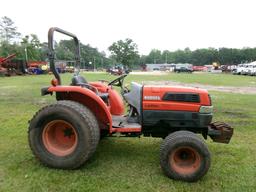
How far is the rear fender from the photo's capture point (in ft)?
12.8

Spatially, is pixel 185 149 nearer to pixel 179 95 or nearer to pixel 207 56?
pixel 179 95

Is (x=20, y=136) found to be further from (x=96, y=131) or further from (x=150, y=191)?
(x=150, y=191)

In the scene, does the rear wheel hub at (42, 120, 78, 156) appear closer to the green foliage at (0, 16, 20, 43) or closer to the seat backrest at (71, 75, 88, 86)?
the seat backrest at (71, 75, 88, 86)

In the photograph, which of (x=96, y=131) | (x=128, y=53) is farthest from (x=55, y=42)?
(x=128, y=53)

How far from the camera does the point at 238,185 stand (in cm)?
354

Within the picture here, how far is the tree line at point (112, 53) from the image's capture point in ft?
17.7

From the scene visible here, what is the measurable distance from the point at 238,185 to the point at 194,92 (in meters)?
1.31

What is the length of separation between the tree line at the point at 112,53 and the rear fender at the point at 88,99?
18.2 inches

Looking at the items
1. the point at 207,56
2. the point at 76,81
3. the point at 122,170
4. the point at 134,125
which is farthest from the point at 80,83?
the point at 207,56

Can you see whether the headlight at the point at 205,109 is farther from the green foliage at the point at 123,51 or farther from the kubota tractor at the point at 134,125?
the green foliage at the point at 123,51

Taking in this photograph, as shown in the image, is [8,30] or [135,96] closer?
[135,96]

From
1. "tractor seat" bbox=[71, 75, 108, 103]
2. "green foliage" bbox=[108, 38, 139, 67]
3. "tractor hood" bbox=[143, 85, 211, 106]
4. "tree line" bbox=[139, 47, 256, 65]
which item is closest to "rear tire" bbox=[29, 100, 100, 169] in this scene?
"tractor seat" bbox=[71, 75, 108, 103]

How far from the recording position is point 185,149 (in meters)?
3.72

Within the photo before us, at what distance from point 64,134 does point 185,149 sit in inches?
67.2
